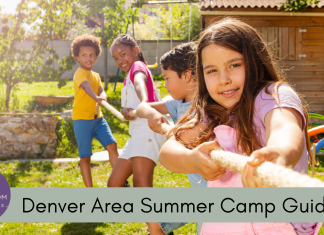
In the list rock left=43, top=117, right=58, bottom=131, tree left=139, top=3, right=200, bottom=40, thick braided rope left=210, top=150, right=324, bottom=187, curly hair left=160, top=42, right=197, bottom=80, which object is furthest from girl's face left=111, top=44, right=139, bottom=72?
tree left=139, top=3, right=200, bottom=40

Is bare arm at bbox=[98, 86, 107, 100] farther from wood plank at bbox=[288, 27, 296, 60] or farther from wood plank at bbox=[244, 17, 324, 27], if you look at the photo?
wood plank at bbox=[288, 27, 296, 60]

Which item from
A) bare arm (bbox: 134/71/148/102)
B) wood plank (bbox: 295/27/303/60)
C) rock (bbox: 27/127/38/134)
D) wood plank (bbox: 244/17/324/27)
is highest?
wood plank (bbox: 244/17/324/27)

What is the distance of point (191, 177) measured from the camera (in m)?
2.07

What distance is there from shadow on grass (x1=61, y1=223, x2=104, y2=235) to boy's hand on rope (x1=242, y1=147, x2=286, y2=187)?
278 cm

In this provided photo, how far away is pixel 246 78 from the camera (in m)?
1.40

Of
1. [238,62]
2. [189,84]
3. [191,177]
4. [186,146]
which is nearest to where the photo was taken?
[238,62]

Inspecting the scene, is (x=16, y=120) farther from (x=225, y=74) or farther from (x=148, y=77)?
(x=225, y=74)

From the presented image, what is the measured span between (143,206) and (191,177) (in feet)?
2.68

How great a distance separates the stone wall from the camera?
230 inches

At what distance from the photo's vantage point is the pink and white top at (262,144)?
1.22 meters

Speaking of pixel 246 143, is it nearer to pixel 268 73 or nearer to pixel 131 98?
pixel 268 73

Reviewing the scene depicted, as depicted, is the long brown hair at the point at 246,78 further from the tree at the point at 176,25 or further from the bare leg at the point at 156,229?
the tree at the point at 176,25

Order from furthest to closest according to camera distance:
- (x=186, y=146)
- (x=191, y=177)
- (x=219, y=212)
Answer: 1. (x=191, y=177)
2. (x=186, y=146)
3. (x=219, y=212)

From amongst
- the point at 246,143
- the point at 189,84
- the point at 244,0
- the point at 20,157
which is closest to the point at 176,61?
the point at 189,84
